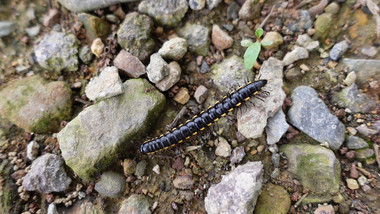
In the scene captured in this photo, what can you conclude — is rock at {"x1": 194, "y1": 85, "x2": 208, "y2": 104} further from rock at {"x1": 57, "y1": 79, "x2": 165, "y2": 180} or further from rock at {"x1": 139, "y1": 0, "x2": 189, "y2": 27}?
rock at {"x1": 139, "y1": 0, "x2": 189, "y2": 27}

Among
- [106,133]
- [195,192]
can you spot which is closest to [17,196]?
[106,133]

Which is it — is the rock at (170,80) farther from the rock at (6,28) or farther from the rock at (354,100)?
the rock at (6,28)

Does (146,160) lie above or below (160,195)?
above

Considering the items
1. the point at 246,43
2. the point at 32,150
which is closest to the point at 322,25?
the point at 246,43

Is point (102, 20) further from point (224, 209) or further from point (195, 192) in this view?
point (224, 209)

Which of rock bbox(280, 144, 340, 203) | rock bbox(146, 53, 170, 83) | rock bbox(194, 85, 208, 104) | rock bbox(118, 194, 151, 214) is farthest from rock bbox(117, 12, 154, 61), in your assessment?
rock bbox(280, 144, 340, 203)
